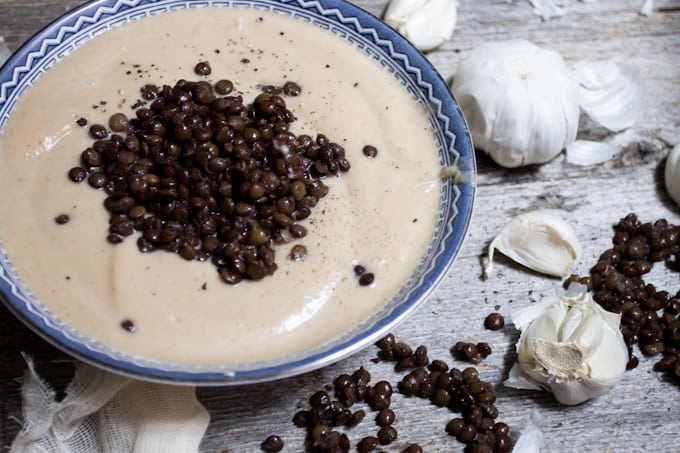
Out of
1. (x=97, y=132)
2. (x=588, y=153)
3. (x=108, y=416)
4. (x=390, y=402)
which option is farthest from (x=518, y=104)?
(x=108, y=416)

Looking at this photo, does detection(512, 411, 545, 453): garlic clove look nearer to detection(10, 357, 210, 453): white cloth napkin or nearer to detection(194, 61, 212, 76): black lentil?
detection(10, 357, 210, 453): white cloth napkin

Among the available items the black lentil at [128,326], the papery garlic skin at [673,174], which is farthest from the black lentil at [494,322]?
the black lentil at [128,326]

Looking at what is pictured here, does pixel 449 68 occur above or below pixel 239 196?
below

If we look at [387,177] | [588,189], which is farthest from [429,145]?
[588,189]

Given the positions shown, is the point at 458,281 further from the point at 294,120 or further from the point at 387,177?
the point at 294,120

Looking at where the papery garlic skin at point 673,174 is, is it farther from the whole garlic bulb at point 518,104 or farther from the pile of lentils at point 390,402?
the pile of lentils at point 390,402
